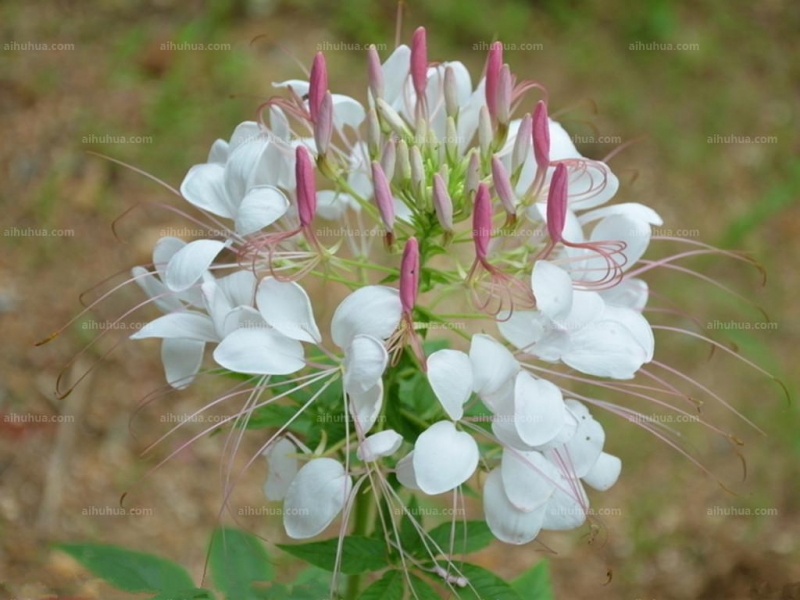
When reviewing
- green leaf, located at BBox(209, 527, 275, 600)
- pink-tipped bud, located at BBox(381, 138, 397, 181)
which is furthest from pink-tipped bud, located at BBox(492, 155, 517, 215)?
green leaf, located at BBox(209, 527, 275, 600)

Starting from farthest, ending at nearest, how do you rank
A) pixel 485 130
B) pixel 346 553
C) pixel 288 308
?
pixel 485 130 < pixel 346 553 < pixel 288 308

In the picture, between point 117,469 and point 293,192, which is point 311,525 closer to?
point 293,192

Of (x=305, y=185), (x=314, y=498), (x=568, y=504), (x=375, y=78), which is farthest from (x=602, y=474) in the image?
(x=375, y=78)

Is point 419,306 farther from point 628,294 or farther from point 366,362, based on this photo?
point 628,294

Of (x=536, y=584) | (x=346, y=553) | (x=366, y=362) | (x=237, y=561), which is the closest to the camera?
(x=366, y=362)

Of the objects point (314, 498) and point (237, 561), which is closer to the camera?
point (314, 498)

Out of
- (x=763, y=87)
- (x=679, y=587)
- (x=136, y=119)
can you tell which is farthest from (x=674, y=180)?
(x=136, y=119)

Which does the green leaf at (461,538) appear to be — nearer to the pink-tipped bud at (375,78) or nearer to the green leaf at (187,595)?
the green leaf at (187,595)
